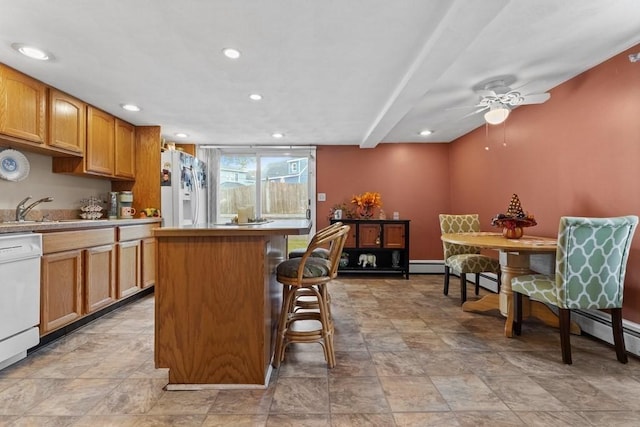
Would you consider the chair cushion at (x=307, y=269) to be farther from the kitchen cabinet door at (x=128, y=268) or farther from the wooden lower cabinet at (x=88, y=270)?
the kitchen cabinet door at (x=128, y=268)

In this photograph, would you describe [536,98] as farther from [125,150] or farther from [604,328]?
[125,150]

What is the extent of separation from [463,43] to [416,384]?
2.05 meters

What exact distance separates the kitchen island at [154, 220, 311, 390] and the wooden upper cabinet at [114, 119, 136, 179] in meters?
2.61

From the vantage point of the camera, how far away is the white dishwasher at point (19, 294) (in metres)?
1.98

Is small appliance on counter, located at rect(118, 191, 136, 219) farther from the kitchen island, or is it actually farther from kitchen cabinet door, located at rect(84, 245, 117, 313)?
the kitchen island

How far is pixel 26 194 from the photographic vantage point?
9.73 feet

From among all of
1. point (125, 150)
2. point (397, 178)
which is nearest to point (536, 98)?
point (397, 178)

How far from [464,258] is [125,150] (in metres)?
4.09

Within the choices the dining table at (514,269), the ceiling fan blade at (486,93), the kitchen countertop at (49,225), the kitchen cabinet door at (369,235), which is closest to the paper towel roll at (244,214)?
the kitchen countertop at (49,225)

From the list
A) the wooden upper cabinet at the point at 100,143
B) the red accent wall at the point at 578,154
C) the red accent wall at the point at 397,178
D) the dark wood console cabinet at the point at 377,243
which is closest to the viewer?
the red accent wall at the point at 578,154

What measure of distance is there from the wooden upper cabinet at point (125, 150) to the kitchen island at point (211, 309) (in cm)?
261

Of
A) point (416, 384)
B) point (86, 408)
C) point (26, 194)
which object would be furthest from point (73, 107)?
point (416, 384)

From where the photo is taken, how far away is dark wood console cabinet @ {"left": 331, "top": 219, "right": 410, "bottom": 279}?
4844 mm

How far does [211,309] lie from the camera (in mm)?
1761
